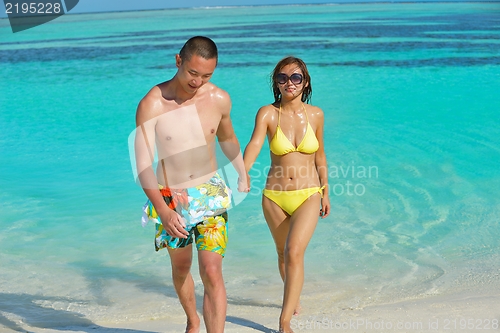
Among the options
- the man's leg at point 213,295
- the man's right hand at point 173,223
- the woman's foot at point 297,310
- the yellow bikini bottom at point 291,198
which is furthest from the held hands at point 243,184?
the woman's foot at point 297,310

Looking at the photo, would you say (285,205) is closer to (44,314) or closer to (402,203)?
(44,314)

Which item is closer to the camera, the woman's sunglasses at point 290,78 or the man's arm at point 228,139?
the man's arm at point 228,139

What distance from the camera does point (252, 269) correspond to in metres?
5.14

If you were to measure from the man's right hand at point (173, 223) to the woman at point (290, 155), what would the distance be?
920 millimetres

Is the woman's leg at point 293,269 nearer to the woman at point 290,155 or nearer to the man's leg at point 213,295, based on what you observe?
the woman at point 290,155

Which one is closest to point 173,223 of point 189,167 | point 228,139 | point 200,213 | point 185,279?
point 200,213

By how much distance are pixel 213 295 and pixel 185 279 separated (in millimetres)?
384

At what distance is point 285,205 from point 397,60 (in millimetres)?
16709

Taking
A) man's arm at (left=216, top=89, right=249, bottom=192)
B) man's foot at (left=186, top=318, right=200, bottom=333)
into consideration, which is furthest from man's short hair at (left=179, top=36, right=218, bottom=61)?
man's foot at (left=186, top=318, right=200, bottom=333)

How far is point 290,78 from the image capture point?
3.91m

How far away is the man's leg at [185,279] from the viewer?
3.41 m

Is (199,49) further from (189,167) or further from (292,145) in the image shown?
(292,145)

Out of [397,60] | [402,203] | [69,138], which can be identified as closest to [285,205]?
[402,203]

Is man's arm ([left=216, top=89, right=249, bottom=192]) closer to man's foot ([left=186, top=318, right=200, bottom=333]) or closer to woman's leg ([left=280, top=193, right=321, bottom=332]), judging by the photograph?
woman's leg ([left=280, top=193, right=321, bottom=332])
